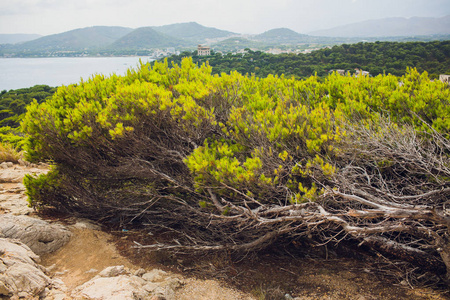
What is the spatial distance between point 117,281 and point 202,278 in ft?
4.11

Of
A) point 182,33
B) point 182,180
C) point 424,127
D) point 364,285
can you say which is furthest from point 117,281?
point 182,33

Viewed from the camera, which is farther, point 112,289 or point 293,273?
point 293,273

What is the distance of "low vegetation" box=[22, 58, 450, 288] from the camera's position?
3789mm

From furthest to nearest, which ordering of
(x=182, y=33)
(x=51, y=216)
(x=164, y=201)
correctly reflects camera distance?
(x=182, y=33)
(x=51, y=216)
(x=164, y=201)

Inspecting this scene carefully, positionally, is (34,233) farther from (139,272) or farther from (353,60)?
(353,60)

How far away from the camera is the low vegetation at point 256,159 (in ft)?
12.4

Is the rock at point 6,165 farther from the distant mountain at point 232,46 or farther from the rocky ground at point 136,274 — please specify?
the distant mountain at point 232,46

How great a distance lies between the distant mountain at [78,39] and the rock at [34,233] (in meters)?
78.6

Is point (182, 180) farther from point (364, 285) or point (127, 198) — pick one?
point (364, 285)

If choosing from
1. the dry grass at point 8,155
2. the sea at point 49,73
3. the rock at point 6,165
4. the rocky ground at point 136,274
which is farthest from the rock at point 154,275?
the dry grass at point 8,155

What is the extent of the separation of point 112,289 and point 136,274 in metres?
0.86

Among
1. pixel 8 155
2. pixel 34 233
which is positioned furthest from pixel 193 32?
pixel 34 233

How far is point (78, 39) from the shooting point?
3782 inches

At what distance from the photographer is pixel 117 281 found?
373cm
